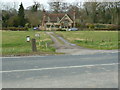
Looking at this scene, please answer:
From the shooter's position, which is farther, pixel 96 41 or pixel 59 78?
pixel 96 41

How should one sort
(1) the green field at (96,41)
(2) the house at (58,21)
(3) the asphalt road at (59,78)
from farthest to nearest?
(2) the house at (58,21) → (1) the green field at (96,41) → (3) the asphalt road at (59,78)

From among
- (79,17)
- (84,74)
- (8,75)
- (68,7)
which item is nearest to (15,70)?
(8,75)

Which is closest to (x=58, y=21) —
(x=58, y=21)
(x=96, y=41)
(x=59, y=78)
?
(x=58, y=21)

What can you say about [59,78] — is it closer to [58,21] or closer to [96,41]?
[96,41]

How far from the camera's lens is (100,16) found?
182 feet

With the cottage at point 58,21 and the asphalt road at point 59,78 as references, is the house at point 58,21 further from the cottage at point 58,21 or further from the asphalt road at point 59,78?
the asphalt road at point 59,78

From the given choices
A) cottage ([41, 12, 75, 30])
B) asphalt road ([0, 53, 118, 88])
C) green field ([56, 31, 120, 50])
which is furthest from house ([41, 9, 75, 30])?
asphalt road ([0, 53, 118, 88])

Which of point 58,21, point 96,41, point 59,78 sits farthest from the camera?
point 58,21

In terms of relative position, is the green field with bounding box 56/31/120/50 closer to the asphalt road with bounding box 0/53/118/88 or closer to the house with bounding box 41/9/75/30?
the asphalt road with bounding box 0/53/118/88

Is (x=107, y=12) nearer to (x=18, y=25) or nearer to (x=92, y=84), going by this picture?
(x=18, y=25)

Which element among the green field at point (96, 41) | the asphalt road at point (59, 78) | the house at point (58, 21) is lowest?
the asphalt road at point (59, 78)

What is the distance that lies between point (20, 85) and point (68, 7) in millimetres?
71589

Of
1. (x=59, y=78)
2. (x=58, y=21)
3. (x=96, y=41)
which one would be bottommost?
(x=59, y=78)

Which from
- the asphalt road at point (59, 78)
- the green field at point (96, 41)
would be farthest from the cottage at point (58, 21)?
the asphalt road at point (59, 78)
